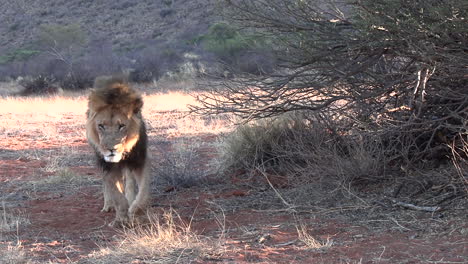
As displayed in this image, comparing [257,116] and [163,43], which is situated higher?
[257,116]

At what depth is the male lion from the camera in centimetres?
679

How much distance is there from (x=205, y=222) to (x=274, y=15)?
2.52m

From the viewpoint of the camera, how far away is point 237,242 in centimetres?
593

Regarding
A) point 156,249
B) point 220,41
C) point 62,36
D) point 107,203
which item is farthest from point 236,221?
point 62,36

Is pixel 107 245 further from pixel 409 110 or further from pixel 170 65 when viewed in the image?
pixel 170 65

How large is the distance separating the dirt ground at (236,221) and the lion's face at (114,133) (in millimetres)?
746

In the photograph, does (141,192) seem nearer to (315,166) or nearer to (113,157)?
(113,157)

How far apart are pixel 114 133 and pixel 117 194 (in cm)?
66

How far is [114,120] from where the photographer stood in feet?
22.3

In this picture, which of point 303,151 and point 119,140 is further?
point 303,151

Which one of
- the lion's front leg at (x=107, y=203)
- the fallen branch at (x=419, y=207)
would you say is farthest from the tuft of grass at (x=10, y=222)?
the fallen branch at (x=419, y=207)

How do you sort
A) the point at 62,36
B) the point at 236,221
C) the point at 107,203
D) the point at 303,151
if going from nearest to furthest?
the point at 236,221, the point at 107,203, the point at 303,151, the point at 62,36

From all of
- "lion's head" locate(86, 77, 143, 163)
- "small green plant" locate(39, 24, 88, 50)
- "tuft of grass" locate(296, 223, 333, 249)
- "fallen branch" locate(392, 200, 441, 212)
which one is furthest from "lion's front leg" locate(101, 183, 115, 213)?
"small green plant" locate(39, 24, 88, 50)

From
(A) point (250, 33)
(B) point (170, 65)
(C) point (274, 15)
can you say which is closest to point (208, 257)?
(C) point (274, 15)
